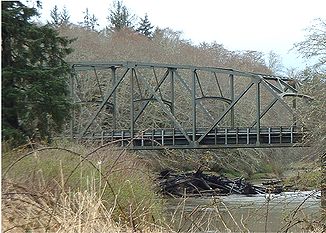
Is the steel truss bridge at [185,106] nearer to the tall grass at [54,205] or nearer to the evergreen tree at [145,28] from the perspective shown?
the evergreen tree at [145,28]

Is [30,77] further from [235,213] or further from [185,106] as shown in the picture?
[185,106]

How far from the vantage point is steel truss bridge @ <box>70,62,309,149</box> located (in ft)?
78.7

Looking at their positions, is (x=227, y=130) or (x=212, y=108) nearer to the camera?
(x=227, y=130)

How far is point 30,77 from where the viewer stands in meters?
7.22

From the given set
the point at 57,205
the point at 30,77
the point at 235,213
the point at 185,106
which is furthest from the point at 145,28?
the point at 57,205

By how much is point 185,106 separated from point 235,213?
26.0 m

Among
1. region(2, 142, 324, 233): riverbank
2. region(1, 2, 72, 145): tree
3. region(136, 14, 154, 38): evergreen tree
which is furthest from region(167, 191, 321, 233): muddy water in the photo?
region(136, 14, 154, 38): evergreen tree

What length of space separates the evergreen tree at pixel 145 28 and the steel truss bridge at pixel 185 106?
6.09 ft

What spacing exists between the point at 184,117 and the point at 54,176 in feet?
84.6

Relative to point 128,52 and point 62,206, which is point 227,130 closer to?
point 128,52

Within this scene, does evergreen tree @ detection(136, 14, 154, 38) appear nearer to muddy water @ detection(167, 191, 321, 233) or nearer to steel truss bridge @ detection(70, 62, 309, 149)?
steel truss bridge @ detection(70, 62, 309, 149)

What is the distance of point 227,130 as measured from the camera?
2506 centimetres

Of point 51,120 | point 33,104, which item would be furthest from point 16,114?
point 51,120

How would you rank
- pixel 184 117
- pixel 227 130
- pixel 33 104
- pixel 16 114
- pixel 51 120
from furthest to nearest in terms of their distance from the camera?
pixel 184 117, pixel 227 130, pixel 51 120, pixel 33 104, pixel 16 114
